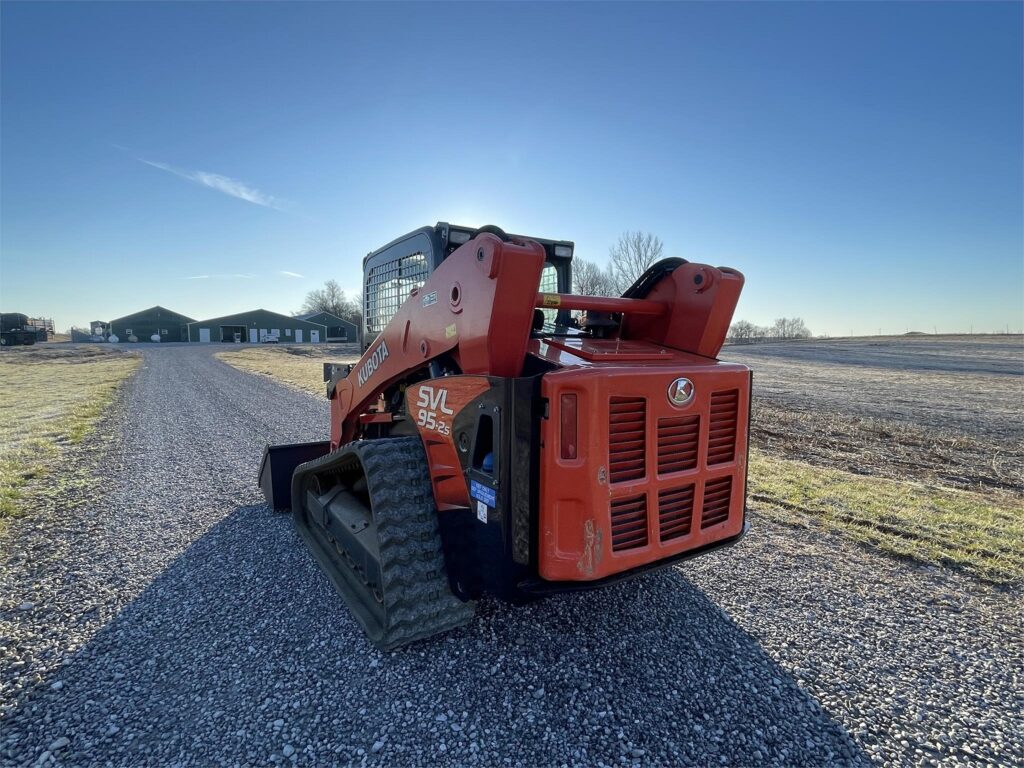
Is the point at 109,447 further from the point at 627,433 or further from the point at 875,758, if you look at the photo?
the point at 875,758

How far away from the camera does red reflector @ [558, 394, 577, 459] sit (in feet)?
7.90

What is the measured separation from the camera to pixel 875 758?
2.13 meters

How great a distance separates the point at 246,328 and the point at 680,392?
69.5 m

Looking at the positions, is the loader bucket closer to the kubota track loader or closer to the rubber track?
the kubota track loader

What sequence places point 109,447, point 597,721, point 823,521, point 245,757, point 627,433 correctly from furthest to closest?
→ point 109,447
point 823,521
point 627,433
point 597,721
point 245,757

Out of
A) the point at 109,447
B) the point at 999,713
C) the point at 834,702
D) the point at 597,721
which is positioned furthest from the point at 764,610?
the point at 109,447

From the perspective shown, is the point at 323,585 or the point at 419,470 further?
the point at 323,585

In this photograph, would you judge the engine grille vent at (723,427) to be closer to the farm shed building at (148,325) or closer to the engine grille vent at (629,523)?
the engine grille vent at (629,523)

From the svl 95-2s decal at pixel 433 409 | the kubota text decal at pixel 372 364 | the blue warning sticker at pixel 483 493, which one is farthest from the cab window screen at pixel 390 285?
the blue warning sticker at pixel 483 493

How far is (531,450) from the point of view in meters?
2.48

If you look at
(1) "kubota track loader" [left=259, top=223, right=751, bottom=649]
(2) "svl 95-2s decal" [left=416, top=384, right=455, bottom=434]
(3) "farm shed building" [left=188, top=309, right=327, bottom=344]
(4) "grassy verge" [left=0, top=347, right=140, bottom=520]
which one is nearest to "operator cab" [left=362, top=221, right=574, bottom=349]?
(1) "kubota track loader" [left=259, top=223, right=751, bottom=649]

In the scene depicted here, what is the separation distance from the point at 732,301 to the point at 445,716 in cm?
289

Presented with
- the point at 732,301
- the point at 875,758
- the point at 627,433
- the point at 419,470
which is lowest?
the point at 875,758

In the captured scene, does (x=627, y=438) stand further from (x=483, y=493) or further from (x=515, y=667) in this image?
(x=515, y=667)
